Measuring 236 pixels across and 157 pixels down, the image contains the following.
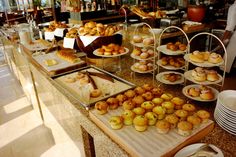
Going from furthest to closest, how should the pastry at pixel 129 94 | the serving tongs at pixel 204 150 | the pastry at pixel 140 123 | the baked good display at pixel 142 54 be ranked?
the baked good display at pixel 142 54 → the pastry at pixel 129 94 → the pastry at pixel 140 123 → the serving tongs at pixel 204 150

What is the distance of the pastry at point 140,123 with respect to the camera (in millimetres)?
785

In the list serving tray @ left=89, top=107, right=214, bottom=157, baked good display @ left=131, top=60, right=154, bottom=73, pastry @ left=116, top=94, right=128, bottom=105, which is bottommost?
serving tray @ left=89, top=107, right=214, bottom=157

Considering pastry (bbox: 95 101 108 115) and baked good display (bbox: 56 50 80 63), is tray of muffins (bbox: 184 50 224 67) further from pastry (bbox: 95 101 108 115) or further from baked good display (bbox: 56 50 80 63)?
baked good display (bbox: 56 50 80 63)

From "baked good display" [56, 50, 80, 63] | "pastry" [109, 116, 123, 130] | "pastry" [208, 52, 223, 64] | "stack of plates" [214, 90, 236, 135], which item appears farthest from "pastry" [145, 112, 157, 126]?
"baked good display" [56, 50, 80, 63]

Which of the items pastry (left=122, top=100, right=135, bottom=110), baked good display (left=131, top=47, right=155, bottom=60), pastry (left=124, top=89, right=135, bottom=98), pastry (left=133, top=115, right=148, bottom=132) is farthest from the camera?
baked good display (left=131, top=47, right=155, bottom=60)

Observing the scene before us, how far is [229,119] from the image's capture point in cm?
81

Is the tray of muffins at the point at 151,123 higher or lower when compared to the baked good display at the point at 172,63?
lower

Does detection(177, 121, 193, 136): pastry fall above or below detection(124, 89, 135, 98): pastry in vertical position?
below

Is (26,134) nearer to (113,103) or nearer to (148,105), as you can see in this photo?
(113,103)

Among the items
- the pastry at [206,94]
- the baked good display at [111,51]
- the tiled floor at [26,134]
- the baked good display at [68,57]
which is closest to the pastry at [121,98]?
the pastry at [206,94]

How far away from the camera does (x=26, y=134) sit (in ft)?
8.21

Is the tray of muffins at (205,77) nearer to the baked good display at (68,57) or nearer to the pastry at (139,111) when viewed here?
the pastry at (139,111)

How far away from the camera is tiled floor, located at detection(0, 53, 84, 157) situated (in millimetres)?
2025

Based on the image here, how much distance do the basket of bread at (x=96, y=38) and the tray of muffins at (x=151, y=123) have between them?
745 millimetres
